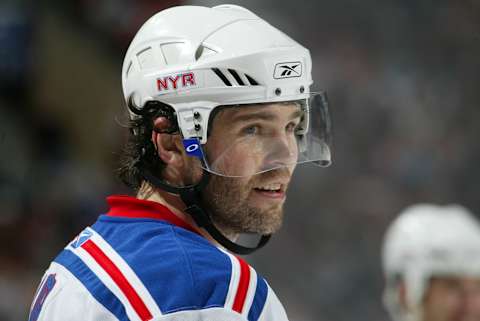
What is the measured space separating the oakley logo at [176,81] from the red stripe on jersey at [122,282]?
431 mm

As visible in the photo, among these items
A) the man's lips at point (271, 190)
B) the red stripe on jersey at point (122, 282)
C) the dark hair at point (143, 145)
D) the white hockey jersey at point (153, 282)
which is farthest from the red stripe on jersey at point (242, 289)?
the dark hair at point (143, 145)

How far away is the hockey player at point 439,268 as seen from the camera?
3678 millimetres

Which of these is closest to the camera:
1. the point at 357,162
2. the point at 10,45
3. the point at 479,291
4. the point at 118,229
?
the point at 118,229

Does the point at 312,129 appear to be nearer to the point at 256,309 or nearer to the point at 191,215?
the point at 191,215

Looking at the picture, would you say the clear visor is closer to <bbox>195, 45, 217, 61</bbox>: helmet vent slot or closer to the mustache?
the mustache

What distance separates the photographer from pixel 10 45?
17.7ft

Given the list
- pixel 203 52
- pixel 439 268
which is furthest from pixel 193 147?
pixel 439 268

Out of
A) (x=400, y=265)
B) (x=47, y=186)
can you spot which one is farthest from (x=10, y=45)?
(x=400, y=265)

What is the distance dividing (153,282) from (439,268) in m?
1.93

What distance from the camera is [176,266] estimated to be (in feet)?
6.72

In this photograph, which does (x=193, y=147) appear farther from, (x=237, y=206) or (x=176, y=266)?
(x=176, y=266)

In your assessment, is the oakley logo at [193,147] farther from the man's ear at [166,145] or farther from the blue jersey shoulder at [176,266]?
the blue jersey shoulder at [176,266]

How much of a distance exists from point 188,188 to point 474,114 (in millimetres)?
4227

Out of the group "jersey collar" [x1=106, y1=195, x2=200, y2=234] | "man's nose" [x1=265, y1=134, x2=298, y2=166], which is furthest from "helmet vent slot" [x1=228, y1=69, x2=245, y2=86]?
"jersey collar" [x1=106, y1=195, x2=200, y2=234]
